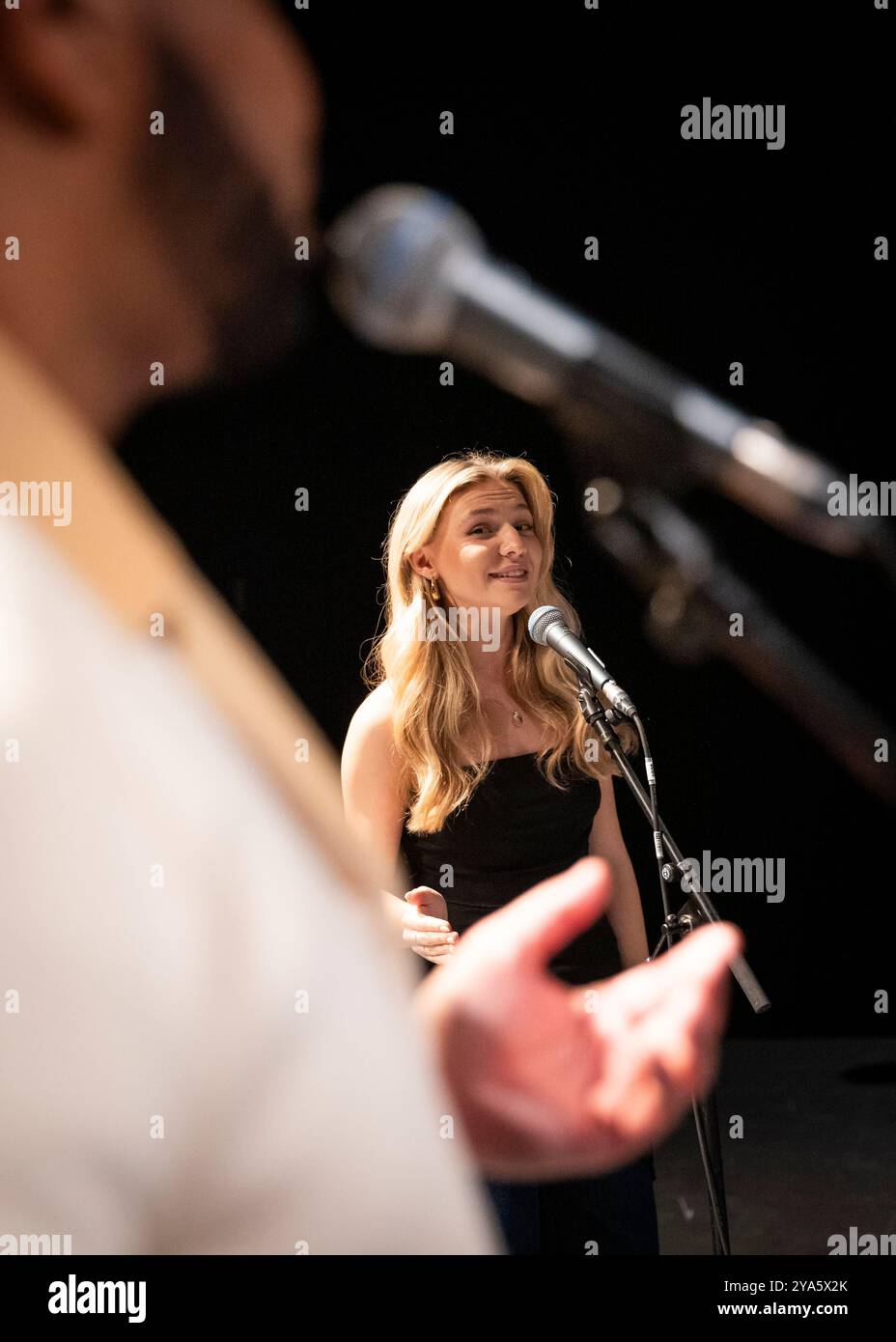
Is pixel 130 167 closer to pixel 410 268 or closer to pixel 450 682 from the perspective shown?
pixel 410 268

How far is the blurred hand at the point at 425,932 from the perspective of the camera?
1.35 metres

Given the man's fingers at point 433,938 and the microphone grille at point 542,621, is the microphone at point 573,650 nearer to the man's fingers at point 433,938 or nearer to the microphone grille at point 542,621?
the microphone grille at point 542,621

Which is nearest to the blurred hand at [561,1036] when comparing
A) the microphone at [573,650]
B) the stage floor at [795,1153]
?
the microphone at [573,650]

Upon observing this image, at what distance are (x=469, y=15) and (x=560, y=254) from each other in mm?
546

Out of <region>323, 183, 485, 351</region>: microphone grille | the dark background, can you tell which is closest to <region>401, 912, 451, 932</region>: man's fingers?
<region>323, 183, 485, 351</region>: microphone grille

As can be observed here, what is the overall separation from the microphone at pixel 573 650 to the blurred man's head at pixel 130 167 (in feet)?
3.22

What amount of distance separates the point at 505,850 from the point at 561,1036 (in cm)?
121

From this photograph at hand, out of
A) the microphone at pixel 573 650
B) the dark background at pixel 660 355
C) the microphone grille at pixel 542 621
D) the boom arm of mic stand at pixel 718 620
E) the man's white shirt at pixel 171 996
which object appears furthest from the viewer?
the dark background at pixel 660 355

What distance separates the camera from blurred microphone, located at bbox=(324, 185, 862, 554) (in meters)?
0.58

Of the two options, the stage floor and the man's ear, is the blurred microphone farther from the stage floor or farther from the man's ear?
the stage floor

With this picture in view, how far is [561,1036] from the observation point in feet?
1.64
